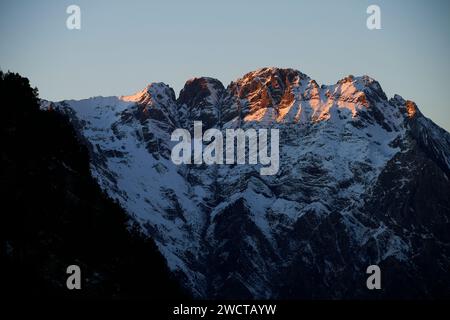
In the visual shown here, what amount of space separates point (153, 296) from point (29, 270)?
→ 141 ft

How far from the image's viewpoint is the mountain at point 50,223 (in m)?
159

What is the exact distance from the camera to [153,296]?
19825 cm

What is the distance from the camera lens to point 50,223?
170 m

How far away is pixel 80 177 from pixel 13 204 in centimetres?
2886

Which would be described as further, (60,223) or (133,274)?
(133,274)

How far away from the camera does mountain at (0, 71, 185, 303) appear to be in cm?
15912

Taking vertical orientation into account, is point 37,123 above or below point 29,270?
above
